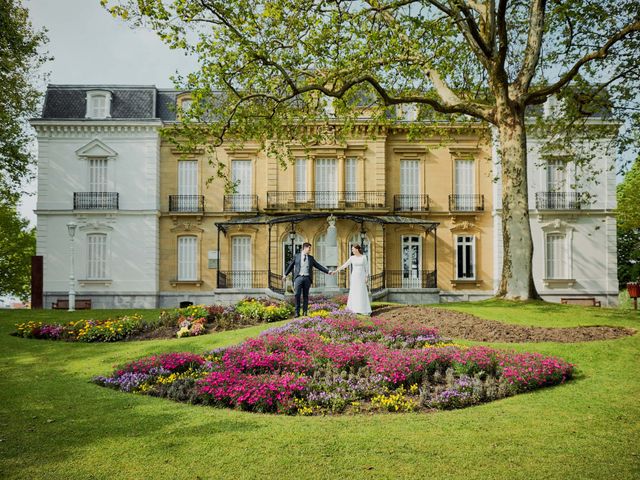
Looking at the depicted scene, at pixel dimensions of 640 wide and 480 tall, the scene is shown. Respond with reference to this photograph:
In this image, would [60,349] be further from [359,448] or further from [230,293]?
[230,293]

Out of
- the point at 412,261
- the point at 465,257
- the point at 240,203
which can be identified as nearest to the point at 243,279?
the point at 240,203

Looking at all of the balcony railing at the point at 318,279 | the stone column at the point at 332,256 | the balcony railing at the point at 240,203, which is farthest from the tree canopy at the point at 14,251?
the stone column at the point at 332,256

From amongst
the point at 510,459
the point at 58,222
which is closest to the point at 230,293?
the point at 58,222

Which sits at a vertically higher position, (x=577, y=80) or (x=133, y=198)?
(x=577, y=80)

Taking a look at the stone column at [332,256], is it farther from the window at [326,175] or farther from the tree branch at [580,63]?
the tree branch at [580,63]

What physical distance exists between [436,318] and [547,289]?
16001mm

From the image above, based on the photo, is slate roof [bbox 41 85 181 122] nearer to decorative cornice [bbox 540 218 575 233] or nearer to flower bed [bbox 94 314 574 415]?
decorative cornice [bbox 540 218 575 233]

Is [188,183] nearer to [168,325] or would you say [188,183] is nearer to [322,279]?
[322,279]

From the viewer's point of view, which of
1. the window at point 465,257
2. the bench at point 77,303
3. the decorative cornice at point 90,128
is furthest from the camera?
the window at point 465,257

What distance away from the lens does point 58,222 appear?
25.6m

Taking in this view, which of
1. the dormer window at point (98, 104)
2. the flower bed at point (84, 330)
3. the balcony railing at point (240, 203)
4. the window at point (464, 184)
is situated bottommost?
the flower bed at point (84, 330)

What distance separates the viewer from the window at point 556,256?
1006 inches

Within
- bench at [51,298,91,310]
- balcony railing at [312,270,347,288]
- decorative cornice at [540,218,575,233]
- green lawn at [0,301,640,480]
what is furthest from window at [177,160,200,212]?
green lawn at [0,301,640,480]

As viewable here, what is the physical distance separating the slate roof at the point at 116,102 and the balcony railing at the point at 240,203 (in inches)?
205
